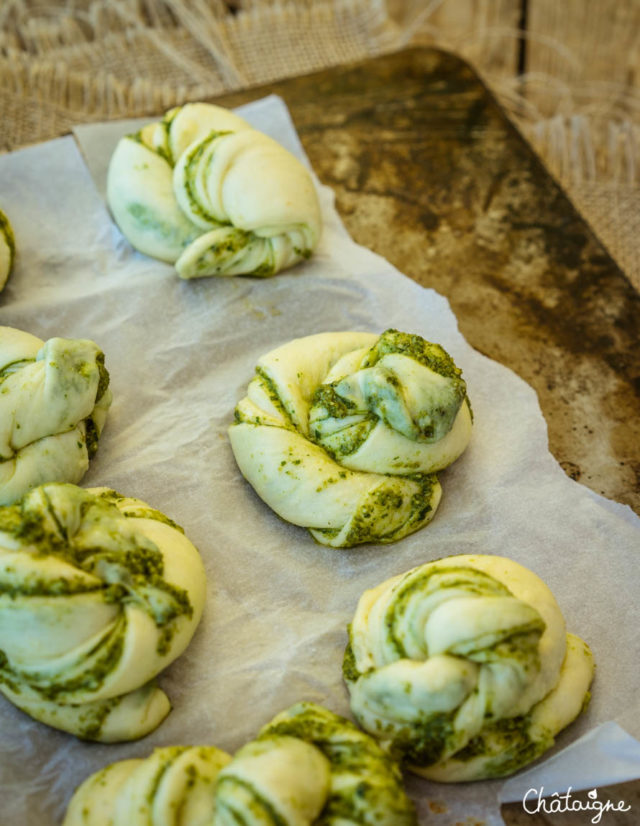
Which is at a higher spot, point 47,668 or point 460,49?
point 460,49

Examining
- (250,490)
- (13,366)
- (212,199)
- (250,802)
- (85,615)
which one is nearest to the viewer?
(250,802)

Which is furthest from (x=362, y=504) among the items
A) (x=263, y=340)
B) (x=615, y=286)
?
(x=615, y=286)

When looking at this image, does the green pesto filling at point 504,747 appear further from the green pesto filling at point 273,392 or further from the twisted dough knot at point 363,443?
the green pesto filling at point 273,392

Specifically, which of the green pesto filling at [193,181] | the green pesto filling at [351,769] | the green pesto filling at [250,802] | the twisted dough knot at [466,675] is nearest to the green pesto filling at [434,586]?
the twisted dough knot at [466,675]

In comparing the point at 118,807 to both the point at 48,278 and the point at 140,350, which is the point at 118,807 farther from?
the point at 48,278

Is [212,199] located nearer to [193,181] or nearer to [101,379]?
[193,181]

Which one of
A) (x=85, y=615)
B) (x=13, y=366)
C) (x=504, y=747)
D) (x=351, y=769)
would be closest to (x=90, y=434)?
(x=13, y=366)

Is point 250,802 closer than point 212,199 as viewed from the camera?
Yes
